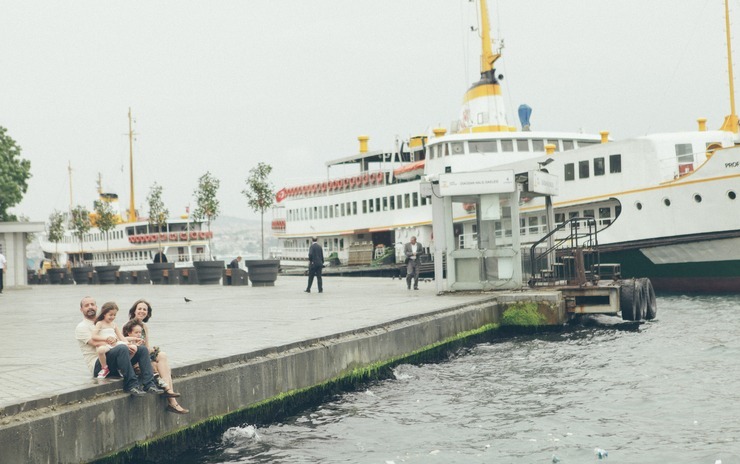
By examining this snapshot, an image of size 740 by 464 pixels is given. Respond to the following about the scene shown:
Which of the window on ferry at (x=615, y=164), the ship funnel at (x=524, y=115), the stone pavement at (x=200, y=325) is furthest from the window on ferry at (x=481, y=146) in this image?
the stone pavement at (x=200, y=325)

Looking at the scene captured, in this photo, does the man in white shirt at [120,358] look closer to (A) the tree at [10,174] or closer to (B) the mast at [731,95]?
(B) the mast at [731,95]

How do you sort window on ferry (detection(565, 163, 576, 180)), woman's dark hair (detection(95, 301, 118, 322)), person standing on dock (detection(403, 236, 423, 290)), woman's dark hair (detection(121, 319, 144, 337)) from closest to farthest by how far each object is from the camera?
1. woman's dark hair (detection(95, 301, 118, 322))
2. woman's dark hair (detection(121, 319, 144, 337))
3. person standing on dock (detection(403, 236, 423, 290))
4. window on ferry (detection(565, 163, 576, 180))

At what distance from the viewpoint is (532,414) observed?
1105 centimetres

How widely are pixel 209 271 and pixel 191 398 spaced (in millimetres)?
26126

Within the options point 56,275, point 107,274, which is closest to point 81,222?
point 56,275

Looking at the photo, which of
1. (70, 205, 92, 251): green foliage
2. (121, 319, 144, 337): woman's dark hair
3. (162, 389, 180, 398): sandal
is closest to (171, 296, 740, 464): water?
(162, 389, 180, 398): sandal

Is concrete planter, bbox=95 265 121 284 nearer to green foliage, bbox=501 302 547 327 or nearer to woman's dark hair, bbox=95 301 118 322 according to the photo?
green foliage, bbox=501 302 547 327

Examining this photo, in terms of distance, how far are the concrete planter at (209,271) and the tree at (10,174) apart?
19085 mm

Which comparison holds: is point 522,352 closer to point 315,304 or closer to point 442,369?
point 442,369

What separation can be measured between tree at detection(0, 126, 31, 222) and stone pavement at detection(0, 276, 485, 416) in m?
26.2

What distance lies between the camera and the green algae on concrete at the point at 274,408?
873cm

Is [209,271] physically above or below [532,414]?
above

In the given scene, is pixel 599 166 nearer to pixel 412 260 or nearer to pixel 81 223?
pixel 412 260

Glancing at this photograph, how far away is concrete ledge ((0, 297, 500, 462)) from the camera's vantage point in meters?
7.36
